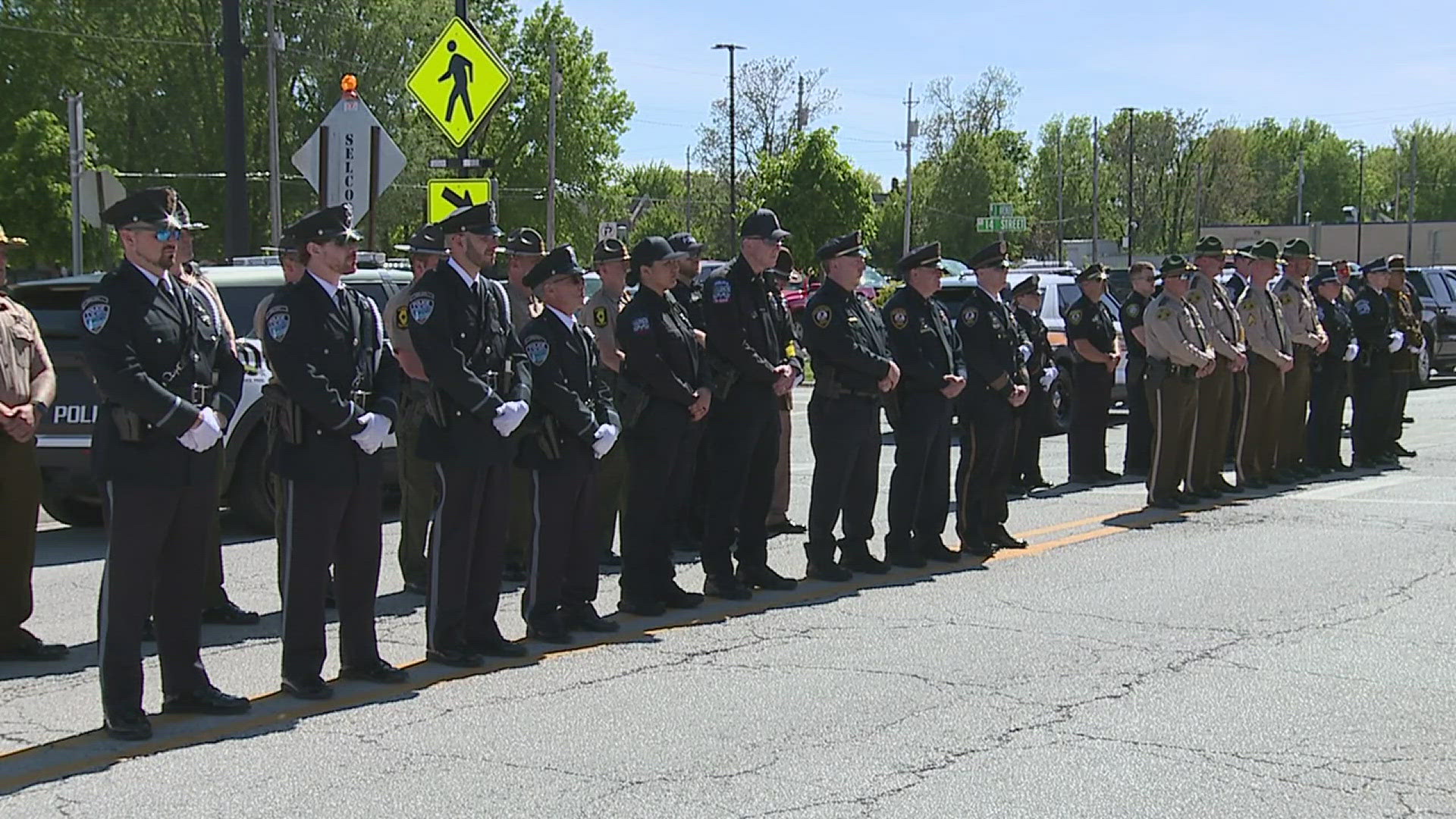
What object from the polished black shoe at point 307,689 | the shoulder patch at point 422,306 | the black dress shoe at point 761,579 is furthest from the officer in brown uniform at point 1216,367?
the polished black shoe at point 307,689

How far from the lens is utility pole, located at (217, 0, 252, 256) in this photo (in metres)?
15.5

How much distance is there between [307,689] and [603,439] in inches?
73.3

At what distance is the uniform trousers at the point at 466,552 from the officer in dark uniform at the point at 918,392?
126 inches

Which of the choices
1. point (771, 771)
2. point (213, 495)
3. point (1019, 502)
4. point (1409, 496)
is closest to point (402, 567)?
point (213, 495)

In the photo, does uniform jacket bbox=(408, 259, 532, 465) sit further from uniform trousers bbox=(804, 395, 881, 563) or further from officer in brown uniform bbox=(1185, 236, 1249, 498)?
officer in brown uniform bbox=(1185, 236, 1249, 498)

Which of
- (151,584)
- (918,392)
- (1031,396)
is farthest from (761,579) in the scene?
(1031,396)

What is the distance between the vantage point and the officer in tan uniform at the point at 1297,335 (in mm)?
14039

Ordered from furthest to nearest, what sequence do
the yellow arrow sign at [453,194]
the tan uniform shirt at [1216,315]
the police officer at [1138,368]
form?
1. the yellow arrow sign at [453,194]
2. the police officer at [1138,368]
3. the tan uniform shirt at [1216,315]

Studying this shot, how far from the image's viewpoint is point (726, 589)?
8.77 meters

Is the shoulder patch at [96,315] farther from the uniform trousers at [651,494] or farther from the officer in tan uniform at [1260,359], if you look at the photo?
the officer in tan uniform at [1260,359]

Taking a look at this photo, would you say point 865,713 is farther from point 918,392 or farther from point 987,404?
point 987,404

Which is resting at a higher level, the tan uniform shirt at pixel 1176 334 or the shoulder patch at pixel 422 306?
the shoulder patch at pixel 422 306

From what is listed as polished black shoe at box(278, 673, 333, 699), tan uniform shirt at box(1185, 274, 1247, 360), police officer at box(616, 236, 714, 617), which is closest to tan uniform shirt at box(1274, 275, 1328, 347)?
tan uniform shirt at box(1185, 274, 1247, 360)

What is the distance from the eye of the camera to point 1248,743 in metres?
5.96
